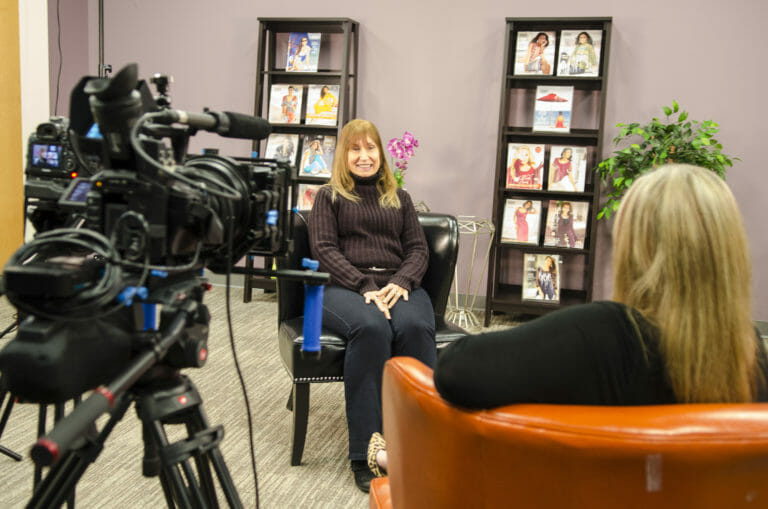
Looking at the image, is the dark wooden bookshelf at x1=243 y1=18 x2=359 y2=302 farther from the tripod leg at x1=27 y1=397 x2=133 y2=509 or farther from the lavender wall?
the tripod leg at x1=27 y1=397 x2=133 y2=509

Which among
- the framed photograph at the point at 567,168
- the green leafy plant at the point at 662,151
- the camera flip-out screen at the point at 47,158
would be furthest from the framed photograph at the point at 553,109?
the camera flip-out screen at the point at 47,158

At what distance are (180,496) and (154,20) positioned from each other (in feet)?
15.6

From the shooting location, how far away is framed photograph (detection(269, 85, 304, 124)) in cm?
456

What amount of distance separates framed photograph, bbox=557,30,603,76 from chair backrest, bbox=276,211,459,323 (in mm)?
1926

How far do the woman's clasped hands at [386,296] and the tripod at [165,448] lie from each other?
1.32 meters

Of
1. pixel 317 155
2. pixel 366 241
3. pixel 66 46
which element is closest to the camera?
pixel 366 241

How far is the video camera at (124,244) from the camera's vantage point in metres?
0.79

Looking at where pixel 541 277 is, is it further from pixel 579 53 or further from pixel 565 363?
pixel 565 363

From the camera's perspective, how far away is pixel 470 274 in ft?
14.8

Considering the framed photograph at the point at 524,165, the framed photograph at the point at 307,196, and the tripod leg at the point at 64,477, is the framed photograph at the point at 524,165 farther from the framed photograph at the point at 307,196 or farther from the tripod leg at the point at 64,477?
the tripod leg at the point at 64,477

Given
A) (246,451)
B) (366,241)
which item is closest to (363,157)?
(366,241)

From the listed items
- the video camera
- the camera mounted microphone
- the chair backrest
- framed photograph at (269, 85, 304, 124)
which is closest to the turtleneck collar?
the chair backrest

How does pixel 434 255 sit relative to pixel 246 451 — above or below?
above

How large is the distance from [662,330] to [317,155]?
382 centimetres
